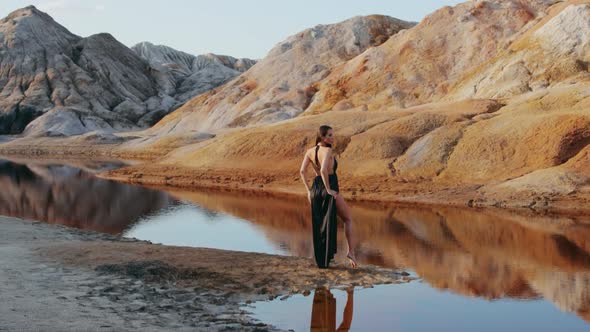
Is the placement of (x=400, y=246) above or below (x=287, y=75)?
below

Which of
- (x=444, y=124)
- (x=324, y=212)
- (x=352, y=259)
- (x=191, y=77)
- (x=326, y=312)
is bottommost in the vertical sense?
(x=326, y=312)

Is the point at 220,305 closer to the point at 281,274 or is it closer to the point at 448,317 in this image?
the point at 281,274

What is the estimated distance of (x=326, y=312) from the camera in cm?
1153

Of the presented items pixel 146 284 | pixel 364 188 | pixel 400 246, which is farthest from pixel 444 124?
pixel 146 284

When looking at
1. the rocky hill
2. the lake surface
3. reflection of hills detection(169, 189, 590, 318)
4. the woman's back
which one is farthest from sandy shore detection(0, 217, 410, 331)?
the rocky hill

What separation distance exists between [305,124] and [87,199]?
1741 cm

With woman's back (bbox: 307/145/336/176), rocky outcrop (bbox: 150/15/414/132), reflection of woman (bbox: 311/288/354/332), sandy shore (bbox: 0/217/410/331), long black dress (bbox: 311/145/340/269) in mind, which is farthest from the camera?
rocky outcrop (bbox: 150/15/414/132)

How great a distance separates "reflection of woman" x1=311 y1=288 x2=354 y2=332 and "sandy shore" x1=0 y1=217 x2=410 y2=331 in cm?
36

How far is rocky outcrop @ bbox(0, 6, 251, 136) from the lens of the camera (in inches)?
4715

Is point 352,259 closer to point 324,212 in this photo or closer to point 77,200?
point 324,212

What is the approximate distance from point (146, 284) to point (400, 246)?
8.76 m

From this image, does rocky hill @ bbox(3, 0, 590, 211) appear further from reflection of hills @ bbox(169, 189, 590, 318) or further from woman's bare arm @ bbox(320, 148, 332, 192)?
woman's bare arm @ bbox(320, 148, 332, 192)

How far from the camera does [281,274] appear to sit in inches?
530

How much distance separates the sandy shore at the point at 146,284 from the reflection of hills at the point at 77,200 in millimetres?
10622
